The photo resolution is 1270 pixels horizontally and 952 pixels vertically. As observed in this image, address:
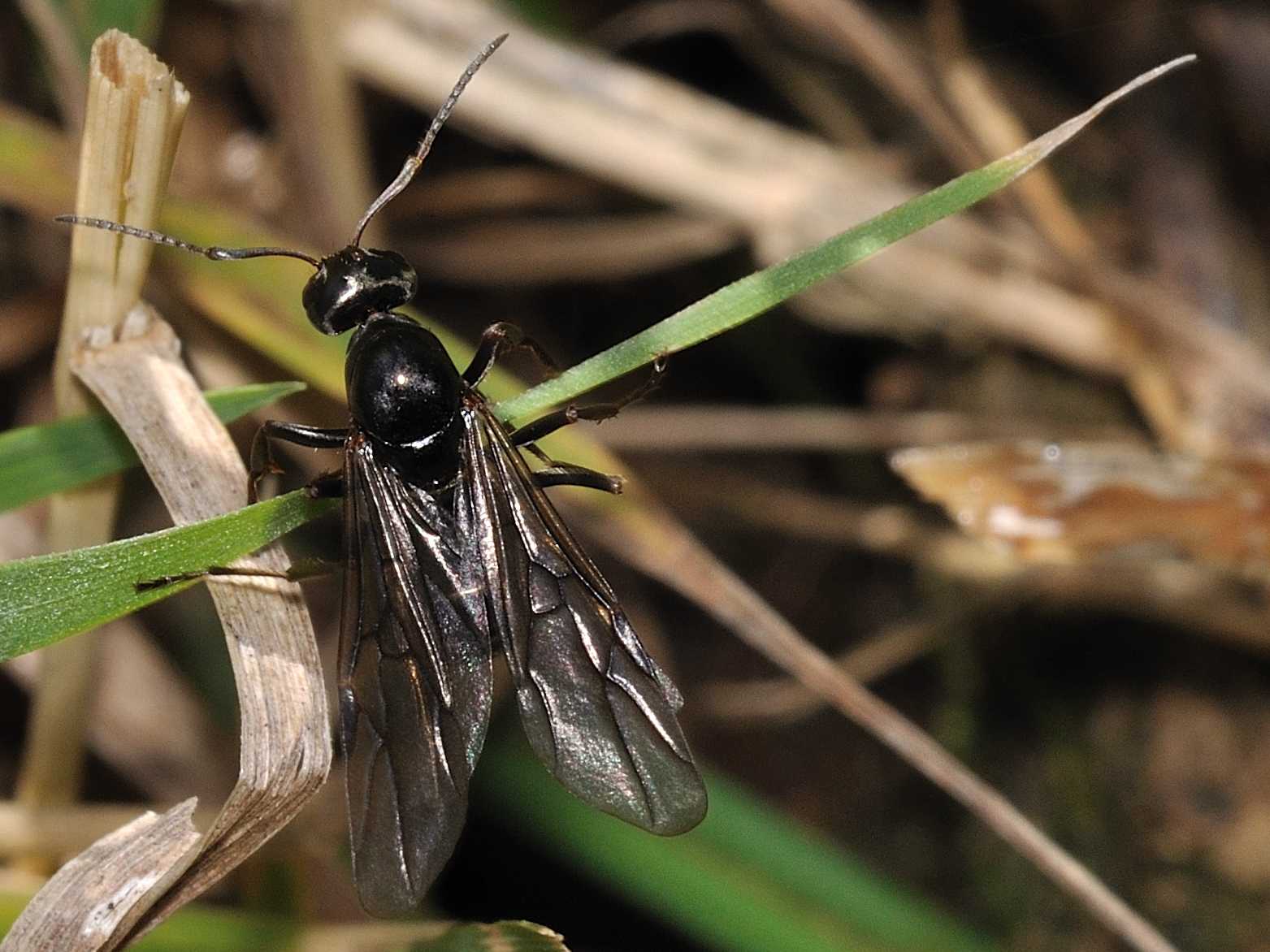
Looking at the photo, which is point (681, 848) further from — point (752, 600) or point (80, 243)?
point (80, 243)

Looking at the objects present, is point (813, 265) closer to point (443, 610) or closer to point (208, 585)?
point (443, 610)

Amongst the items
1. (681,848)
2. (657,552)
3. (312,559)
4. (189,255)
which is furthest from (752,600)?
(189,255)

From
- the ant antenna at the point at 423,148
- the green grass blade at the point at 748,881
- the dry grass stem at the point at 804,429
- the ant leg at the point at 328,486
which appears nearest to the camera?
the ant leg at the point at 328,486

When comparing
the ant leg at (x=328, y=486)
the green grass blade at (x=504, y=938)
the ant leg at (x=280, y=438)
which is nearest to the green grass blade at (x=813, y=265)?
the ant leg at (x=328, y=486)

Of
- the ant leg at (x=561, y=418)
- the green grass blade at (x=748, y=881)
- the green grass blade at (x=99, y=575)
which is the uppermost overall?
the ant leg at (x=561, y=418)

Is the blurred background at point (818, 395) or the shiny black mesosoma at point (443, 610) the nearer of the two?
→ the shiny black mesosoma at point (443, 610)

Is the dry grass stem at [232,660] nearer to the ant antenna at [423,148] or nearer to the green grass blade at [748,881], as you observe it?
the ant antenna at [423,148]

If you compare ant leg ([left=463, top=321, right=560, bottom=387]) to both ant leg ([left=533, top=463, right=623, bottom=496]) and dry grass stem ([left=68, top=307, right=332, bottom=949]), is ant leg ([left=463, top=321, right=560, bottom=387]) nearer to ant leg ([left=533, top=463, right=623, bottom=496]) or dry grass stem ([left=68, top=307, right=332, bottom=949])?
ant leg ([left=533, top=463, right=623, bottom=496])
